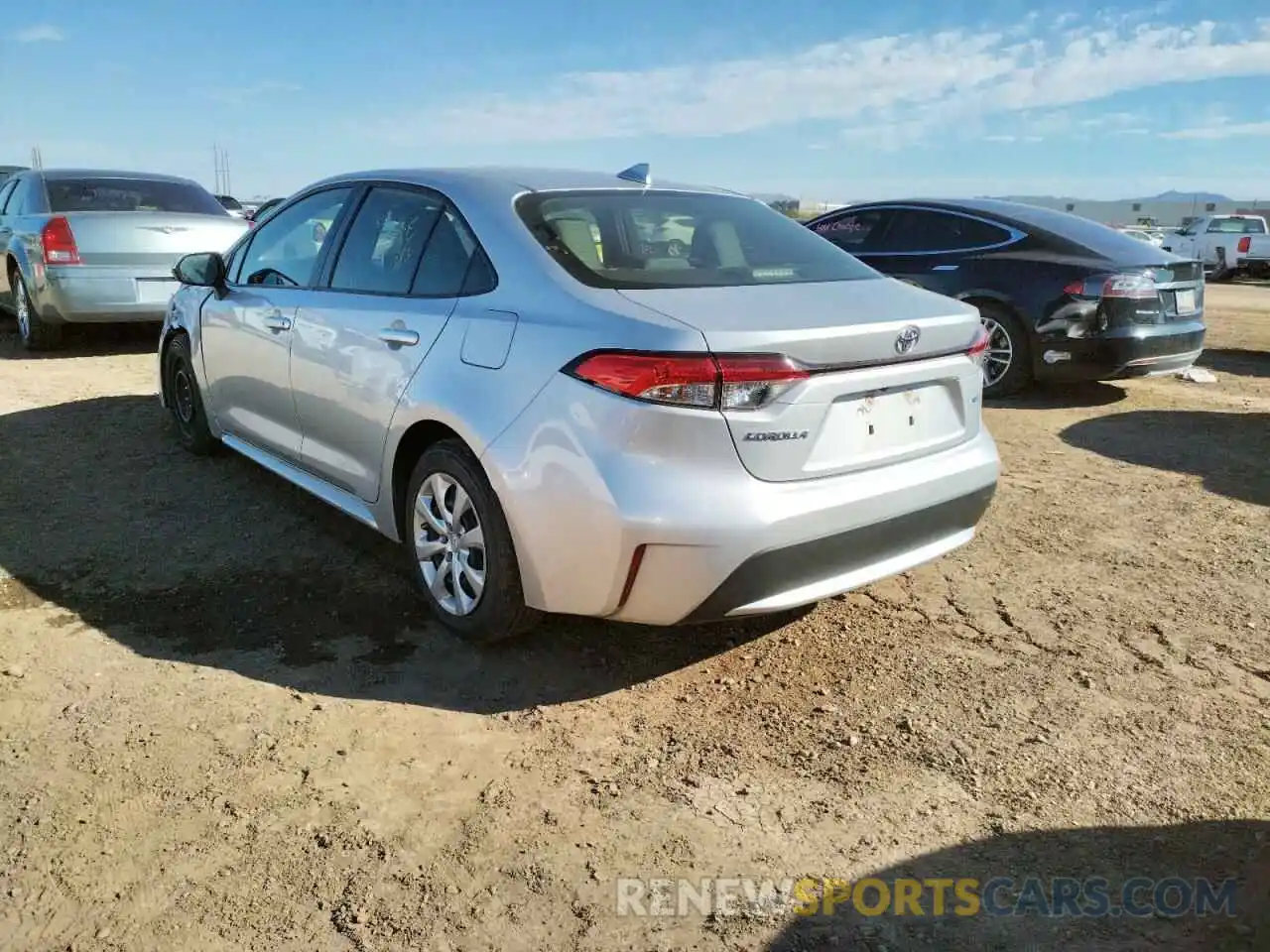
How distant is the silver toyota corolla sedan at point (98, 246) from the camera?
8281mm

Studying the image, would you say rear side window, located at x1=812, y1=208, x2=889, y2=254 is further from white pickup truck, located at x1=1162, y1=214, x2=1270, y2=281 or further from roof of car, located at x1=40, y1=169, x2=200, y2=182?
white pickup truck, located at x1=1162, y1=214, x2=1270, y2=281

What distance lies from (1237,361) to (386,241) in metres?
9.18

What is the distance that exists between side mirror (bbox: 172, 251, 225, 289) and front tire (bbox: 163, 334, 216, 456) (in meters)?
0.52

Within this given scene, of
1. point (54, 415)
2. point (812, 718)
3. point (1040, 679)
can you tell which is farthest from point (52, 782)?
point (54, 415)

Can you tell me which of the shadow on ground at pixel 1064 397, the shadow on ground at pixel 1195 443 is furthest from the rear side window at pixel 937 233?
the shadow on ground at pixel 1195 443

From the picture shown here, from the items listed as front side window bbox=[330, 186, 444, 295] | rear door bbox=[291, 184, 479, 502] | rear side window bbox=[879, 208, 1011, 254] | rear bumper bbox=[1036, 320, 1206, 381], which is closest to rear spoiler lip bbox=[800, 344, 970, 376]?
rear door bbox=[291, 184, 479, 502]

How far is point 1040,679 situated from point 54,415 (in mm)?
6205

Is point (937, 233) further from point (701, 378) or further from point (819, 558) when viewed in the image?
point (701, 378)

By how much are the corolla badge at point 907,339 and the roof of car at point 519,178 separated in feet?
4.25

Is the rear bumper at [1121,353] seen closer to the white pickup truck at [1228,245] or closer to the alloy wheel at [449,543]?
the alloy wheel at [449,543]

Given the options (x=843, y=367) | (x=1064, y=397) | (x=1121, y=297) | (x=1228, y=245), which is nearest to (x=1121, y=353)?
(x=1121, y=297)

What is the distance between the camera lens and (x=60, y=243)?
325 inches

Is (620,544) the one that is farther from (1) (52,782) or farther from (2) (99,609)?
(2) (99,609)

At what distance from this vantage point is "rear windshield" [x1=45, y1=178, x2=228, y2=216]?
8.84 metres
